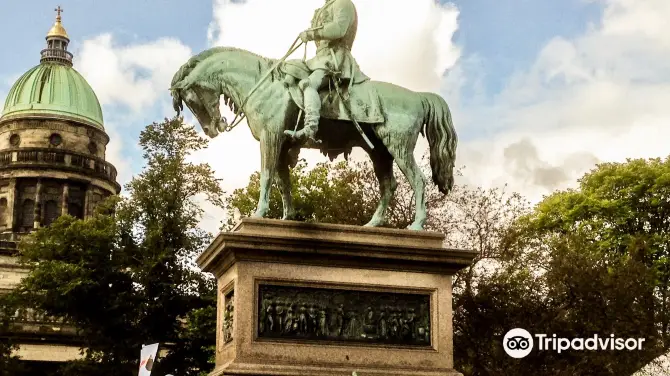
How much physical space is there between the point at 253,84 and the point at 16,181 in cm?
5453

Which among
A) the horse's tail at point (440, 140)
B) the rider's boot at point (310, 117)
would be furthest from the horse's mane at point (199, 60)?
the horse's tail at point (440, 140)

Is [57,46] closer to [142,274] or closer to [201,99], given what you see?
[142,274]

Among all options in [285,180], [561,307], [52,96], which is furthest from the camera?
[52,96]

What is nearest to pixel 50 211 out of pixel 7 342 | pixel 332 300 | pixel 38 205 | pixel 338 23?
pixel 38 205

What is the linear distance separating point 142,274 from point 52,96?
32489mm

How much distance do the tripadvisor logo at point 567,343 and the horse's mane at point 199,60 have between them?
19337 mm

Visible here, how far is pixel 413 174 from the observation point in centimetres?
1519

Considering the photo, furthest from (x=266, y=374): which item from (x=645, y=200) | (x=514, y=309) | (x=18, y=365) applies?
(x=645, y=200)

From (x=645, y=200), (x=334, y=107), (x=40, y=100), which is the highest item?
(x=40, y=100)

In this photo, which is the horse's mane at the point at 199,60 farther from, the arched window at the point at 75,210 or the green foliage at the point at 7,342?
the arched window at the point at 75,210

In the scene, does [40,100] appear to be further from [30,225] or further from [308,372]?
[308,372]

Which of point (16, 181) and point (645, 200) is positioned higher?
point (16, 181)

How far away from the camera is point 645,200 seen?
151ft

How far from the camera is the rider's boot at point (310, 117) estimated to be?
14297 mm
